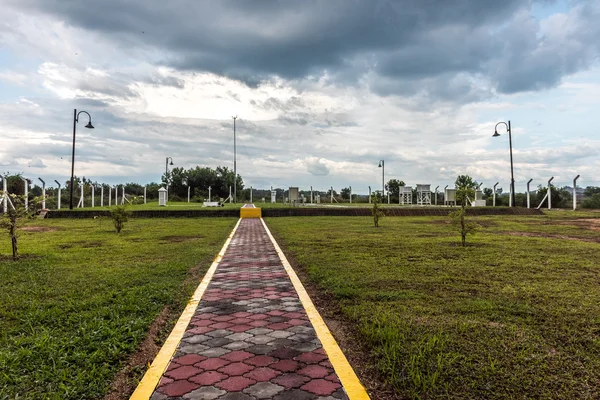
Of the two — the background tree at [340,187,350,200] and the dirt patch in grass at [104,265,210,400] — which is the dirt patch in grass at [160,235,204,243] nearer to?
the dirt patch in grass at [104,265,210,400]

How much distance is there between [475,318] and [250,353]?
7.12 feet

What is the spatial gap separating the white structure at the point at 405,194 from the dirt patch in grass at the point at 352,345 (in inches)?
1198

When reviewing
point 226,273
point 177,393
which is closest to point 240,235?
point 226,273

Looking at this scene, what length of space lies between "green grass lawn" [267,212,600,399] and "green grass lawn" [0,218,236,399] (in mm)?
1954

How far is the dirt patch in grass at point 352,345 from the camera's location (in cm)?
277

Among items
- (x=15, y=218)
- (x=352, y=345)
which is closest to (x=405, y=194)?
(x=15, y=218)

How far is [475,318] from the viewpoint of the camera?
4.06m

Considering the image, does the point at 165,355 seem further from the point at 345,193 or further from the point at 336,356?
the point at 345,193

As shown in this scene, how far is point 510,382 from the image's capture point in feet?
8.96

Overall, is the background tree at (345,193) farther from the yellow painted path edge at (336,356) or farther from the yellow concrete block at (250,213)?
the yellow painted path edge at (336,356)

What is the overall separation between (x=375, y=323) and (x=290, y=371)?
1.19 m

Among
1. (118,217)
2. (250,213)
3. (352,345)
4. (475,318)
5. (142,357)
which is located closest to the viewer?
(142,357)


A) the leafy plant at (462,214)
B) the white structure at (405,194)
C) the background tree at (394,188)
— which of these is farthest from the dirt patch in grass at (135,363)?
the background tree at (394,188)

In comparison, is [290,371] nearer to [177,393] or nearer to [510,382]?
[177,393]
